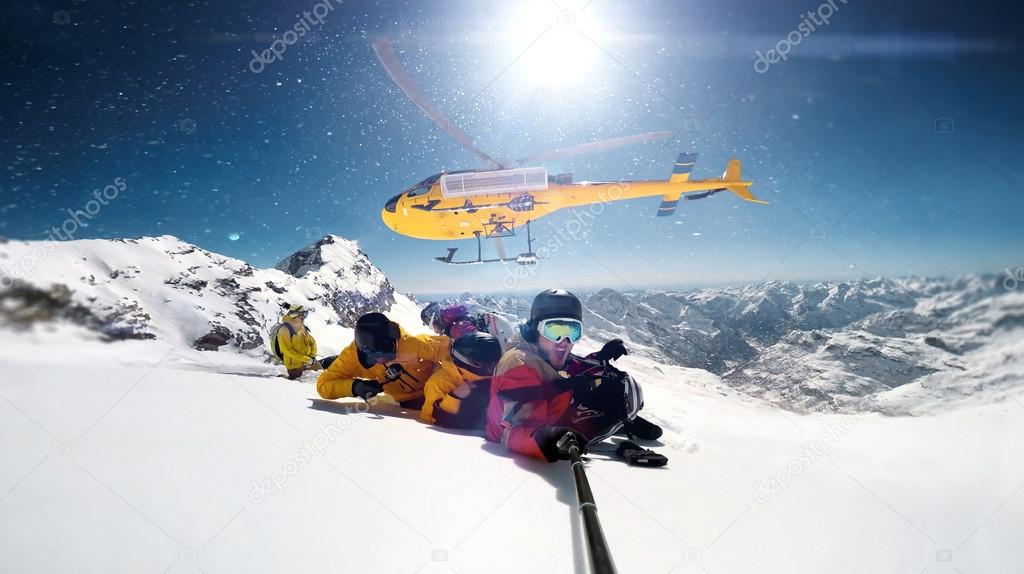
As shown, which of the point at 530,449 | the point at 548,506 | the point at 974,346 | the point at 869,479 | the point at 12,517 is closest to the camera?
the point at 12,517

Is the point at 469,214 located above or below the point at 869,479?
above

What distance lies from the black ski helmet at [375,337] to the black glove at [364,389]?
0.76 feet

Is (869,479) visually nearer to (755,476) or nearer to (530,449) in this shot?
(755,476)

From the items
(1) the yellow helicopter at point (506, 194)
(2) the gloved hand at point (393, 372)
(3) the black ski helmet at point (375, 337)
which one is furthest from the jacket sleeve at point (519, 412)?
(1) the yellow helicopter at point (506, 194)

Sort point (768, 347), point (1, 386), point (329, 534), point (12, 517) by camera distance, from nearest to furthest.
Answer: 1. point (12, 517)
2. point (329, 534)
3. point (1, 386)
4. point (768, 347)

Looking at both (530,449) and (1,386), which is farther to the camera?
(530,449)

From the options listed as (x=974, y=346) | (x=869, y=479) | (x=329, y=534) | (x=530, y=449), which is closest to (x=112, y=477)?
(x=329, y=534)

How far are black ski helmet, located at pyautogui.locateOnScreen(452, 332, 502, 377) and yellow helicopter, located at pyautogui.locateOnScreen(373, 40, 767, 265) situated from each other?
8538 millimetres

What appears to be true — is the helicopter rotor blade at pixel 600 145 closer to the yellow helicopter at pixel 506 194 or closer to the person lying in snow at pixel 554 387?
the yellow helicopter at pixel 506 194

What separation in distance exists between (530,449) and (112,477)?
183cm

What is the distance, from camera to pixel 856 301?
156 m

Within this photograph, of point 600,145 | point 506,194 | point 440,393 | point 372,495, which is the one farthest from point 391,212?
point 372,495

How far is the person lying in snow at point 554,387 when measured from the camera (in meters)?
2.81

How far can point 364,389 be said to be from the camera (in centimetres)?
430
